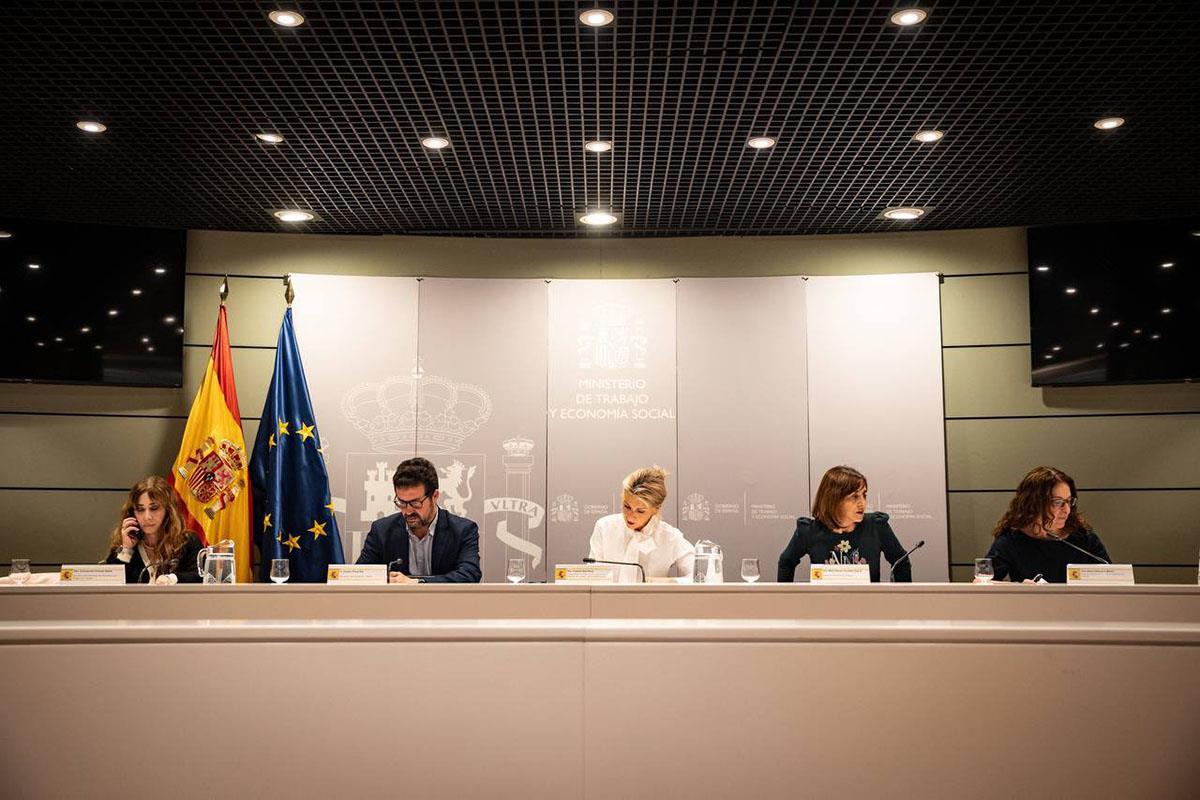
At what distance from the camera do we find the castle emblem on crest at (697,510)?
5.47 metres

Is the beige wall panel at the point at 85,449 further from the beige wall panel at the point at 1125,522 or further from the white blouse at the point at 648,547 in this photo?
the beige wall panel at the point at 1125,522

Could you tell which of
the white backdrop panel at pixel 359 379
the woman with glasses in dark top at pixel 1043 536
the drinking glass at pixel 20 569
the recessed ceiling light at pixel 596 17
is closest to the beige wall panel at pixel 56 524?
the white backdrop panel at pixel 359 379

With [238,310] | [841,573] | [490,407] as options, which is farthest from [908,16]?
[238,310]

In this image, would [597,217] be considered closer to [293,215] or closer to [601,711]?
[293,215]

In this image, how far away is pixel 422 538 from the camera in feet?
14.5

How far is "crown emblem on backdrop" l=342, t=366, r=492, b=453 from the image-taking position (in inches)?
217

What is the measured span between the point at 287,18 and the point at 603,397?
285 cm

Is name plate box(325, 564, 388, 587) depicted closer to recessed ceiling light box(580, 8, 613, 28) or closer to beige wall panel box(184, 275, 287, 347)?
recessed ceiling light box(580, 8, 613, 28)

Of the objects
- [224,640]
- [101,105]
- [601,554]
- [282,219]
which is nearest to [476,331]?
[282,219]

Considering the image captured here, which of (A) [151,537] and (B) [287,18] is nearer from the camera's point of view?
(B) [287,18]

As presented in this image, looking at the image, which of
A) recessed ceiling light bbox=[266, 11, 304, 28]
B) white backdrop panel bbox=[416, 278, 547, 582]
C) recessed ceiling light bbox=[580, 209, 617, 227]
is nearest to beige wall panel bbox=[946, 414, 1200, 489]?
recessed ceiling light bbox=[580, 209, 617, 227]

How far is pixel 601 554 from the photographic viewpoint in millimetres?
4547

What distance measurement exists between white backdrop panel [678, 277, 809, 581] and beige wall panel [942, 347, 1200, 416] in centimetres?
88

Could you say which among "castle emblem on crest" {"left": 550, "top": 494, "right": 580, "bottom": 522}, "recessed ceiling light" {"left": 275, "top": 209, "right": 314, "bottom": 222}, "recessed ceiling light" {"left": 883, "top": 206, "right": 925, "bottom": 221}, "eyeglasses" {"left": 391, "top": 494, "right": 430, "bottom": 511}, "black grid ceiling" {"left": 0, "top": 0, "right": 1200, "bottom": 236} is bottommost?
"castle emblem on crest" {"left": 550, "top": 494, "right": 580, "bottom": 522}
